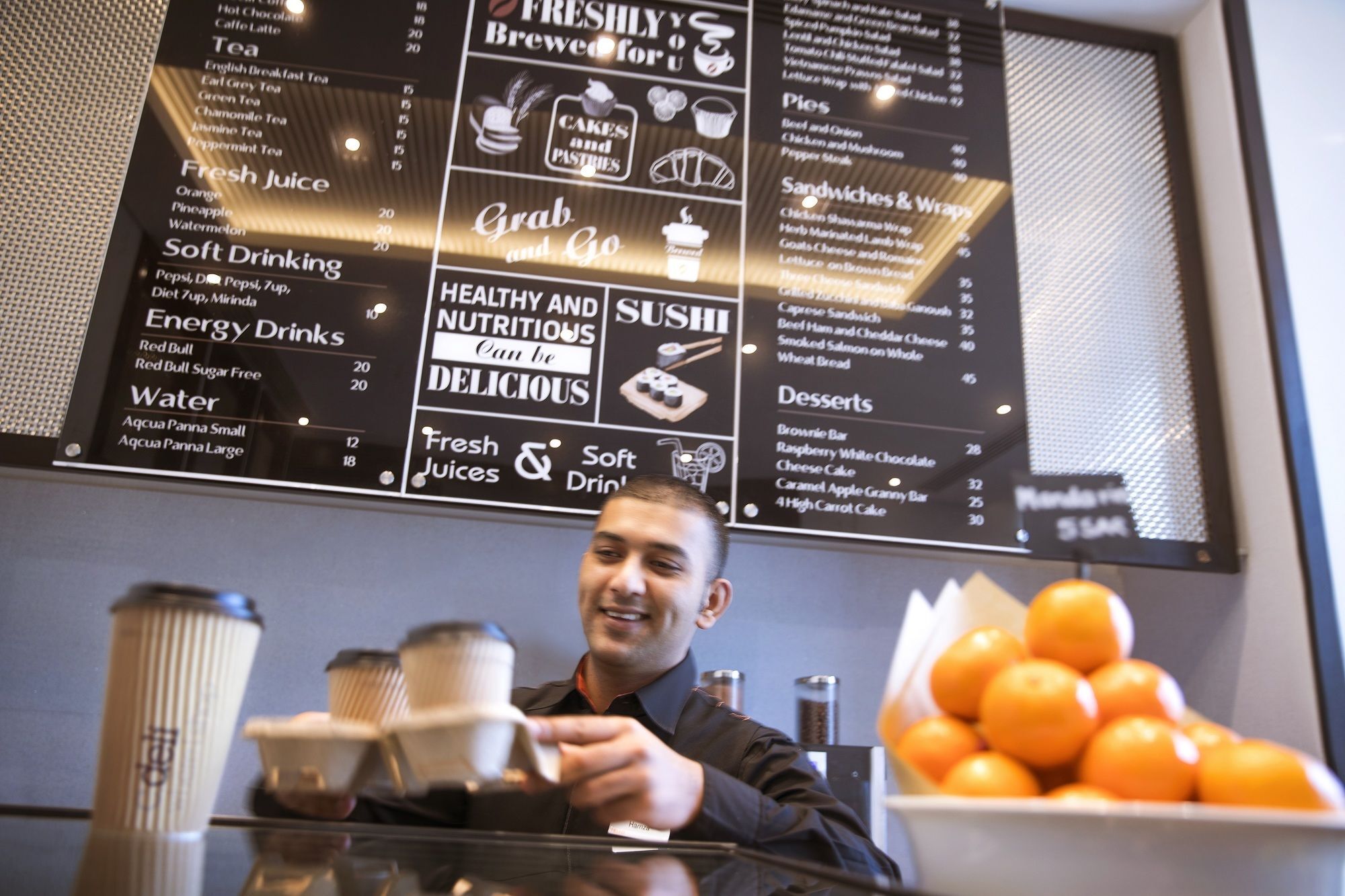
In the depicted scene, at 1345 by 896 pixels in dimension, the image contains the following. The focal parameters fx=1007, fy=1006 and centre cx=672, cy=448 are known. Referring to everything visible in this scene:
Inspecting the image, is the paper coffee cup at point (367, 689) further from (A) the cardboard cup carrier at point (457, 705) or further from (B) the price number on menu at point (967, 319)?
(B) the price number on menu at point (967, 319)

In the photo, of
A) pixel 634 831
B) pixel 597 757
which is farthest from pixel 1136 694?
pixel 634 831

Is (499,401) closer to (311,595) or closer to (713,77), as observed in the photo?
(311,595)

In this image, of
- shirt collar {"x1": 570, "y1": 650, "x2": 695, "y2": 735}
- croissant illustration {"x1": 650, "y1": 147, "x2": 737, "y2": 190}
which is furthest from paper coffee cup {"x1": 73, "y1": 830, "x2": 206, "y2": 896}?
croissant illustration {"x1": 650, "y1": 147, "x2": 737, "y2": 190}

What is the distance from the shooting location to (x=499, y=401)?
1959 mm

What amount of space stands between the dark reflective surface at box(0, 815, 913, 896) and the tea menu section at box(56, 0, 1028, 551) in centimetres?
111

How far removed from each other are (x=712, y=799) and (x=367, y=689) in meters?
0.45

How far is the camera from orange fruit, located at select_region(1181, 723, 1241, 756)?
0.69 meters

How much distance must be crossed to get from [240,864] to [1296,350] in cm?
220

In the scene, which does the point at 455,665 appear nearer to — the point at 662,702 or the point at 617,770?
the point at 617,770

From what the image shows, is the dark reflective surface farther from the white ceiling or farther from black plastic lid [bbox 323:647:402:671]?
the white ceiling

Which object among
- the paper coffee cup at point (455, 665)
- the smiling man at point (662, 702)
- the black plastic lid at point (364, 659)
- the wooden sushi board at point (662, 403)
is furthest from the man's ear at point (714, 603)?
the paper coffee cup at point (455, 665)

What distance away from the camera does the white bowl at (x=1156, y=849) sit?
0.58 meters

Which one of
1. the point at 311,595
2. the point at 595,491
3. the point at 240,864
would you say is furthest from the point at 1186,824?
the point at 311,595

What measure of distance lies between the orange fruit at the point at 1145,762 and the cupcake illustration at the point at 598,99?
6.13 feet
